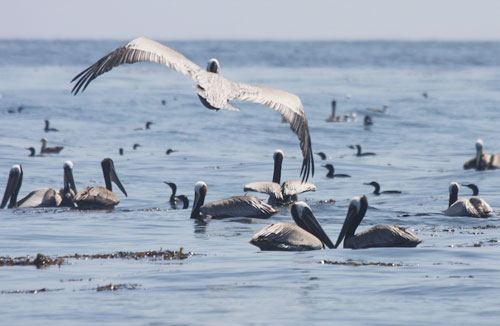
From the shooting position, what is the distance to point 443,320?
30.3 ft

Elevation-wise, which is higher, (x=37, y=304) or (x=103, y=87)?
(x=103, y=87)

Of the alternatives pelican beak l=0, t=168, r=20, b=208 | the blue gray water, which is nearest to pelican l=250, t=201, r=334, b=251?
the blue gray water

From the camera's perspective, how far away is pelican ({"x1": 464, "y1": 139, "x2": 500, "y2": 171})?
2614 centimetres

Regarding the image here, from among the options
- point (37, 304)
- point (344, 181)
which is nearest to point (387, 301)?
point (37, 304)

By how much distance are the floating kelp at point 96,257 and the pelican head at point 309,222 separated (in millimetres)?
1825

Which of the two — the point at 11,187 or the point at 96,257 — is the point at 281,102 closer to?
the point at 96,257

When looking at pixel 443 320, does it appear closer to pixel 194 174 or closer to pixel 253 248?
pixel 253 248

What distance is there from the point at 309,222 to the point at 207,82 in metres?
2.43

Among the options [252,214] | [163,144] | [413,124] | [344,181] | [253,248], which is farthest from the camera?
[413,124]

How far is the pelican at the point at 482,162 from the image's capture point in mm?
26141

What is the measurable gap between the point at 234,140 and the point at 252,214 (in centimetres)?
1941

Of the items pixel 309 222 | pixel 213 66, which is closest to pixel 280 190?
pixel 309 222

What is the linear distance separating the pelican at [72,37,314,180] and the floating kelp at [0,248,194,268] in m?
1.95

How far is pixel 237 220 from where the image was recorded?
16.8m
